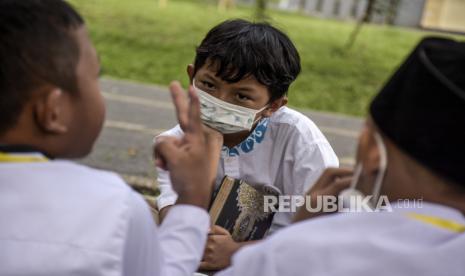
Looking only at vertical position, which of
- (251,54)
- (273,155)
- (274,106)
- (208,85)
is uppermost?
(251,54)

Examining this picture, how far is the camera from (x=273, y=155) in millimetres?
2549

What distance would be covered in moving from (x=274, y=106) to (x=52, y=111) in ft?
4.56

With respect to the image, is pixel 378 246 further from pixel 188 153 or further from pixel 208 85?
pixel 208 85

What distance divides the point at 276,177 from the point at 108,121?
4.85 metres

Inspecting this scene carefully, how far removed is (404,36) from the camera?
50.7 feet

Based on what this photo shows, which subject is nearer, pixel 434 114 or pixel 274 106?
pixel 434 114

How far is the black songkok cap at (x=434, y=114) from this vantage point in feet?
3.89

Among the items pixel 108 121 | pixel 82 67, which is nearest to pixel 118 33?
pixel 108 121

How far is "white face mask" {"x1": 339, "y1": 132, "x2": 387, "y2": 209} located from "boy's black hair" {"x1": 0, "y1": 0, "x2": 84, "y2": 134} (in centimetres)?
72

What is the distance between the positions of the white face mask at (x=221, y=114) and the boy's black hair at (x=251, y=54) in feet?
0.36

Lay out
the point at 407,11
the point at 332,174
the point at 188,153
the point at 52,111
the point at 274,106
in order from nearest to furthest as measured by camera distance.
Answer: the point at 52,111
the point at 188,153
the point at 332,174
the point at 274,106
the point at 407,11

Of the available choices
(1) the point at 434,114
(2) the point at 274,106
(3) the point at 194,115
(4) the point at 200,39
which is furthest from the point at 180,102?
(4) the point at 200,39

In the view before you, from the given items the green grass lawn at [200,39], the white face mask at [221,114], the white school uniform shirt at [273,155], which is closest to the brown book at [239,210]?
the white school uniform shirt at [273,155]

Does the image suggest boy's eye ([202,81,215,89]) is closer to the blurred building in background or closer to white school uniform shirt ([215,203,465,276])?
white school uniform shirt ([215,203,465,276])
